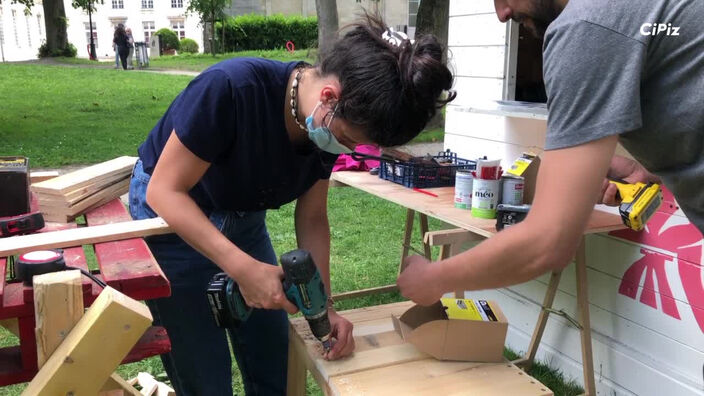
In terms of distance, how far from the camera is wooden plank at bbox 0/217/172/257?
175cm

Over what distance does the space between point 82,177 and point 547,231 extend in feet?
5.86

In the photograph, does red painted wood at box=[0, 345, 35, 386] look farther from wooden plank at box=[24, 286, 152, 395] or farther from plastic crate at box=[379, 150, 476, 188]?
plastic crate at box=[379, 150, 476, 188]

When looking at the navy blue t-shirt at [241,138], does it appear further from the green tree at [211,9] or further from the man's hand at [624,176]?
the green tree at [211,9]

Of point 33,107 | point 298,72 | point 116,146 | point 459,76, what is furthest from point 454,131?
point 33,107

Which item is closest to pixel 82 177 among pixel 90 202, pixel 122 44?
pixel 90 202

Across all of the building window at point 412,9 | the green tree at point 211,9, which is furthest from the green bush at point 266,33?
the building window at point 412,9

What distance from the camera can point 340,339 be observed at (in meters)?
2.19

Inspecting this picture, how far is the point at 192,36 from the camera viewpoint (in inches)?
1913

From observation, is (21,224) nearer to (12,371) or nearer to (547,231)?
(12,371)

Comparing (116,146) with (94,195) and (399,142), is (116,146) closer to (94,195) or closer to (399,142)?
(94,195)

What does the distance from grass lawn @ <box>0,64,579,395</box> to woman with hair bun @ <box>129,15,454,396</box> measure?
1417 mm

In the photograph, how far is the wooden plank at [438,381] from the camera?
199 cm

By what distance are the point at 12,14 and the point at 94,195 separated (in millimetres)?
53208

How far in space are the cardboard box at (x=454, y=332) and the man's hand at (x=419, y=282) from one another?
480mm
